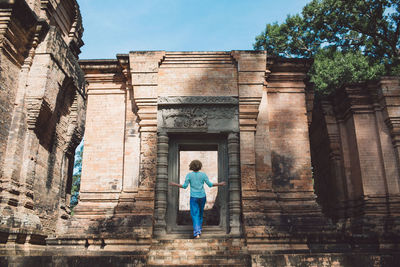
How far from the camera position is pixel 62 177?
42.7ft

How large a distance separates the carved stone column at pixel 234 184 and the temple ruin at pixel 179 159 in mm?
32

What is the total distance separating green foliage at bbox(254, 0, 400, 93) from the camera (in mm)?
16031

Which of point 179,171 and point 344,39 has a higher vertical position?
point 344,39

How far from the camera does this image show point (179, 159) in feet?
29.2

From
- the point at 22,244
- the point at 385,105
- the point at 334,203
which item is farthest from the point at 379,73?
the point at 22,244

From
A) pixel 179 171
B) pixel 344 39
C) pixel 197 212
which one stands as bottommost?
pixel 197 212

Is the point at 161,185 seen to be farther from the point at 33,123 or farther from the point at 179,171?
the point at 33,123

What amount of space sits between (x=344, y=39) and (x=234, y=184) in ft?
43.0

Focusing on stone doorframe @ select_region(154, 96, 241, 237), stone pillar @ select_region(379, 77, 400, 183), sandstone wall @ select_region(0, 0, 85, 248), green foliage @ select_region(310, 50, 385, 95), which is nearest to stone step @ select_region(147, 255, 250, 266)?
stone doorframe @ select_region(154, 96, 241, 237)

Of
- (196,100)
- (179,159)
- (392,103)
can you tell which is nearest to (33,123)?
(179,159)

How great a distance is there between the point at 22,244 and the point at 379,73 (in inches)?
604

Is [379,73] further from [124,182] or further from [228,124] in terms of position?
[124,182]

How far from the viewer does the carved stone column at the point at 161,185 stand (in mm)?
8108


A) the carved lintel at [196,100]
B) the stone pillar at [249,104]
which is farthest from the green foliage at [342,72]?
the carved lintel at [196,100]
